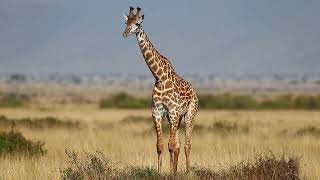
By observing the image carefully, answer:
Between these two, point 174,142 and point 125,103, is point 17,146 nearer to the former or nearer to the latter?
point 174,142

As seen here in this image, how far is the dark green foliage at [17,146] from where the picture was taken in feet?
61.5

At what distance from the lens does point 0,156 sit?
18047 mm

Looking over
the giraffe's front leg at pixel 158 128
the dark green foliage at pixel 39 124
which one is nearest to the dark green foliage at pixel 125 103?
the dark green foliage at pixel 39 124

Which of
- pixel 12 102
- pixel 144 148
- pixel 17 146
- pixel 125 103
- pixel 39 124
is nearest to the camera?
pixel 17 146

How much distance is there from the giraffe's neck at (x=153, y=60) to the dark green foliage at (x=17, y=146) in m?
4.70

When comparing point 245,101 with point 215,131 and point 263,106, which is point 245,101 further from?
point 215,131

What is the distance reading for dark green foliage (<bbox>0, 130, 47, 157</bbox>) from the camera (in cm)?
1873

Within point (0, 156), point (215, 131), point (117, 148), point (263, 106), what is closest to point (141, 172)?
point (0, 156)

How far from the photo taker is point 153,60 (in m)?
14.9

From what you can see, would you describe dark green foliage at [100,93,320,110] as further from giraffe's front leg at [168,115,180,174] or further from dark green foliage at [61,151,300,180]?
dark green foliage at [61,151,300,180]

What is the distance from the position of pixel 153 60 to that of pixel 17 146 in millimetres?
5791

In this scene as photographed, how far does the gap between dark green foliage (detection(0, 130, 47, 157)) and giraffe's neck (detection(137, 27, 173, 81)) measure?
4.70m

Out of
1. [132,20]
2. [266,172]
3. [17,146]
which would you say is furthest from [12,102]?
[266,172]

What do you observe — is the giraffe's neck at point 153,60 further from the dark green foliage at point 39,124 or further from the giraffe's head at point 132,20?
the dark green foliage at point 39,124
